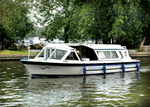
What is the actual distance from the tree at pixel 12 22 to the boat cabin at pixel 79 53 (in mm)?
20985

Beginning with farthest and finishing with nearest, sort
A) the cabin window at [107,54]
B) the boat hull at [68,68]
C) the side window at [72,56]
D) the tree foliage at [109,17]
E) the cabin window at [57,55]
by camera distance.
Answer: the tree foliage at [109,17] < the cabin window at [107,54] < the side window at [72,56] < the cabin window at [57,55] < the boat hull at [68,68]

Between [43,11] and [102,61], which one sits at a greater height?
[43,11]

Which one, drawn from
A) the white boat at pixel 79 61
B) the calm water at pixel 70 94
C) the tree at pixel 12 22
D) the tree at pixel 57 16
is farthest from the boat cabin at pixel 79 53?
the tree at pixel 57 16

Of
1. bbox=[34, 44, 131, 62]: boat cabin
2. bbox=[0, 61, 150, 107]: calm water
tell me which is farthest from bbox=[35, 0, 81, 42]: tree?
bbox=[0, 61, 150, 107]: calm water

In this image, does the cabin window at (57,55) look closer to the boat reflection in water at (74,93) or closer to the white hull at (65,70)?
the white hull at (65,70)

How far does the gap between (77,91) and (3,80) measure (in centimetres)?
702

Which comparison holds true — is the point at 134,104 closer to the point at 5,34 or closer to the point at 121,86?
the point at 121,86

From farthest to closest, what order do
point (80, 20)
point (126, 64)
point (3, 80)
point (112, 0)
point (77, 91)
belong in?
1. point (80, 20)
2. point (112, 0)
3. point (126, 64)
4. point (3, 80)
5. point (77, 91)

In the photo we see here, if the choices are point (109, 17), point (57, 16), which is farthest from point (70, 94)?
point (57, 16)

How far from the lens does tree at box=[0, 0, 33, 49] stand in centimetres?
4484

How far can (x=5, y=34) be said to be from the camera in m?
59.2

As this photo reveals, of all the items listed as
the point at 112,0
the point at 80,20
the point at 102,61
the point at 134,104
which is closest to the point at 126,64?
the point at 102,61

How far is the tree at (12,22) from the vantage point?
44.8 meters

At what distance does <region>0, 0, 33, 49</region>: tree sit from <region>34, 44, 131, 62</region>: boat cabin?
21.0 metres
